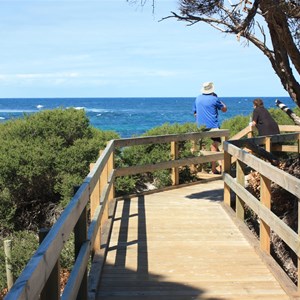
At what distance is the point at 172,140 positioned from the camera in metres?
10.9

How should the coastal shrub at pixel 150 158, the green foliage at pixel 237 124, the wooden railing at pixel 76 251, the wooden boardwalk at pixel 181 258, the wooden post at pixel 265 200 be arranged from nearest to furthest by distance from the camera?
the wooden railing at pixel 76 251
the wooden boardwalk at pixel 181 258
the wooden post at pixel 265 200
the coastal shrub at pixel 150 158
the green foliage at pixel 237 124

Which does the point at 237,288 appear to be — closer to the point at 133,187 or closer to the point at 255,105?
the point at 133,187

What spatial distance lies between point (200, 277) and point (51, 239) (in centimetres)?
307

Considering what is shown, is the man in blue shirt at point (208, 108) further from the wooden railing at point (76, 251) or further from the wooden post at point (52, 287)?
the wooden post at point (52, 287)

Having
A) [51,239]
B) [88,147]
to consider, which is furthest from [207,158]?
[51,239]

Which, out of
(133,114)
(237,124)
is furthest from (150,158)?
(133,114)

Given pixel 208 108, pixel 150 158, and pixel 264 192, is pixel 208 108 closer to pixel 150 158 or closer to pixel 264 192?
pixel 150 158

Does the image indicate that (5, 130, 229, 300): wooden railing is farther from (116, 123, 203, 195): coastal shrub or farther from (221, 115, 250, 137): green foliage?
(221, 115, 250, 137): green foliage

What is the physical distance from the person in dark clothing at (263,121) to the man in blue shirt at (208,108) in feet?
2.67

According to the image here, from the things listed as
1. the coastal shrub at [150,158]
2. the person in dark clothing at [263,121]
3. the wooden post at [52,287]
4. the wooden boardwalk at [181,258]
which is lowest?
the wooden boardwalk at [181,258]

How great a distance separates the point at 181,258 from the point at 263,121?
5.98m

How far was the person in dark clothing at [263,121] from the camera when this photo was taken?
11.5 metres

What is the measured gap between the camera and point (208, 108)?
41.2ft

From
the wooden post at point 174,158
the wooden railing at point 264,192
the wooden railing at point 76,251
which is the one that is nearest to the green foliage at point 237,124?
the wooden post at point 174,158
